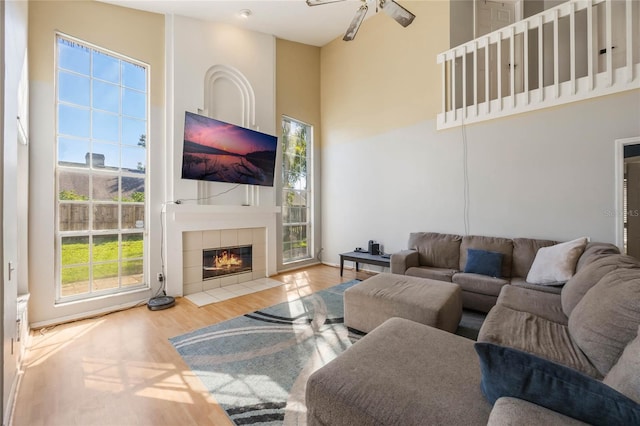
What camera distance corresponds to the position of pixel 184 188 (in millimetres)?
3721

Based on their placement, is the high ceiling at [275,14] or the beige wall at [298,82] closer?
the high ceiling at [275,14]

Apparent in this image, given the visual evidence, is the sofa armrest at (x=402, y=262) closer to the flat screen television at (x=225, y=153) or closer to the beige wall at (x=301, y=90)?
the beige wall at (x=301, y=90)

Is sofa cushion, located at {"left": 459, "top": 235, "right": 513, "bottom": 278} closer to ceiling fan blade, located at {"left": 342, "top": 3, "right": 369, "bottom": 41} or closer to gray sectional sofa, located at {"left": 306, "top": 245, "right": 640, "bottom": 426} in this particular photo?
gray sectional sofa, located at {"left": 306, "top": 245, "right": 640, "bottom": 426}

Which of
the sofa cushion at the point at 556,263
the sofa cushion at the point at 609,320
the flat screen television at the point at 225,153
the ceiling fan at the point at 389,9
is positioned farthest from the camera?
the flat screen television at the point at 225,153

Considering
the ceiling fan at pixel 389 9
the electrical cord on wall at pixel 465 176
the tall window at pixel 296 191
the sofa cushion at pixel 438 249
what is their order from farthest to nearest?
1. the tall window at pixel 296 191
2. the electrical cord on wall at pixel 465 176
3. the sofa cushion at pixel 438 249
4. the ceiling fan at pixel 389 9

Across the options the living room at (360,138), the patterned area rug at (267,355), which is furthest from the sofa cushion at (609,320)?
the living room at (360,138)

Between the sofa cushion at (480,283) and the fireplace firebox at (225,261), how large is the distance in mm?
A: 3099

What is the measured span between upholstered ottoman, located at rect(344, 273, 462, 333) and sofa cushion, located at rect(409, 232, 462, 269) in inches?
43.2

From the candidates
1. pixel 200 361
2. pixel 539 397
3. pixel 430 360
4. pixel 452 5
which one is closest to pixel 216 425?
pixel 200 361

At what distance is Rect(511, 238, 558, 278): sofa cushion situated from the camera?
3104 mm

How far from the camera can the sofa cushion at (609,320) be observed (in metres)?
A: 1.21

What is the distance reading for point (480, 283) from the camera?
9.69ft

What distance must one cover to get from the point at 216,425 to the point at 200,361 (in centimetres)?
71

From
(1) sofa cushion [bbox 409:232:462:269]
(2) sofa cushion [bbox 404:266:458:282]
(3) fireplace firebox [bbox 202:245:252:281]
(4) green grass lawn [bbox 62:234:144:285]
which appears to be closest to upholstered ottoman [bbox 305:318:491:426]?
(2) sofa cushion [bbox 404:266:458:282]
